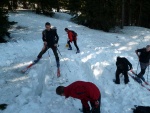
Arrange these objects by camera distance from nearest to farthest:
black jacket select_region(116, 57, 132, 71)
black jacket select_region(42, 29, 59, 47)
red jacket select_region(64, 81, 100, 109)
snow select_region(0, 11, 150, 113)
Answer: red jacket select_region(64, 81, 100, 109)
snow select_region(0, 11, 150, 113)
black jacket select_region(116, 57, 132, 71)
black jacket select_region(42, 29, 59, 47)

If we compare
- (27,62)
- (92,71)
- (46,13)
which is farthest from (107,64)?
(46,13)

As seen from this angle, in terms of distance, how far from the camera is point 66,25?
974 inches

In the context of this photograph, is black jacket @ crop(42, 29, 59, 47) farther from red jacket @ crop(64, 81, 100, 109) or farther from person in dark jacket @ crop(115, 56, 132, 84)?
red jacket @ crop(64, 81, 100, 109)

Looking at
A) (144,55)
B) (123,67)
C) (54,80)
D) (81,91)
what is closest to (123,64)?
(123,67)

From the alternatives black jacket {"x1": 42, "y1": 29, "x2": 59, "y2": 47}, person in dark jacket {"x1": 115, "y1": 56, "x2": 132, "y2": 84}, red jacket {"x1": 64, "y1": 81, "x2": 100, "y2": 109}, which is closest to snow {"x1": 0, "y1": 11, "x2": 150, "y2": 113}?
person in dark jacket {"x1": 115, "y1": 56, "x2": 132, "y2": 84}

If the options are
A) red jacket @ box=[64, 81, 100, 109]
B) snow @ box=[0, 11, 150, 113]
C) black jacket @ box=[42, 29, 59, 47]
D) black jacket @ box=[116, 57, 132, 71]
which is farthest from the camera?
black jacket @ box=[42, 29, 59, 47]

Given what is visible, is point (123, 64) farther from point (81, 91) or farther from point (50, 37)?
point (81, 91)

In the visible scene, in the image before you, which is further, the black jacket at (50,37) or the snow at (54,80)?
the black jacket at (50,37)

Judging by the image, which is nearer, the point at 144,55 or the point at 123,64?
the point at 123,64

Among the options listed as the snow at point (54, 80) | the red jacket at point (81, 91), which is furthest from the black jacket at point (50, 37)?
the red jacket at point (81, 91)

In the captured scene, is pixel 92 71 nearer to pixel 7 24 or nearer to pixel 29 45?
pixel 29 45

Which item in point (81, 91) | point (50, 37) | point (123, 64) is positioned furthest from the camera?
point (50, 37)

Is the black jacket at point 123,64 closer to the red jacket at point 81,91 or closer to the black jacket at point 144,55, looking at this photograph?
the black jacket at point 144,55

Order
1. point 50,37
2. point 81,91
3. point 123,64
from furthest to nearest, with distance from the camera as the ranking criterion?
point 50,37
point 123,64
point 81,91
